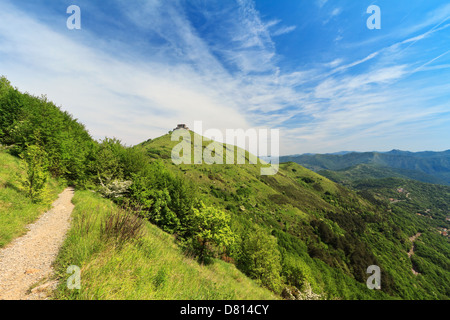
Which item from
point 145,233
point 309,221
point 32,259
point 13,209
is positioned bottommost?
point 309,221

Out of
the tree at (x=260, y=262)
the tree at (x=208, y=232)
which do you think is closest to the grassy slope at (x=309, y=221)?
the tree at (x=260, y=262)

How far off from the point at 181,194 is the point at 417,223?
301m

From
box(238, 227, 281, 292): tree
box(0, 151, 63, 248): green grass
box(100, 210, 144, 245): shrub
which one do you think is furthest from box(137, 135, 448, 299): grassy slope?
box(0, 151, 63, 248): green grass

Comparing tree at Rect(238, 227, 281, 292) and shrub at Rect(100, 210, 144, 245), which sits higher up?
shrub at Rect(100, 210, 144, 245)

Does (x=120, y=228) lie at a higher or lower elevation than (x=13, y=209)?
higher

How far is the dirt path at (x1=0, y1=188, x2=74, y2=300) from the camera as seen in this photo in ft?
17.7

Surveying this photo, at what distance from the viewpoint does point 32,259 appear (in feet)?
23.7

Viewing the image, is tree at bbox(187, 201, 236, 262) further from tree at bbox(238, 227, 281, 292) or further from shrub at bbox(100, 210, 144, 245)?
tree at bbox(238, 227, 281, 292)

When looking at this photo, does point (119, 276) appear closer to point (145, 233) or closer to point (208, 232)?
point (145, 233)

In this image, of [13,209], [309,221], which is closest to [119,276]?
[13,209]

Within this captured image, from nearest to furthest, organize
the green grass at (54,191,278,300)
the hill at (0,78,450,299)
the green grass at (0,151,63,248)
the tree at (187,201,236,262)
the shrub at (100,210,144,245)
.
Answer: the green grass at (54,191,278,300) < the hill at (0,78,450,299) < the shrub at (100,210,144,245) < the green grass at (0,151,63,248) < the tree at (187,201,236,262)

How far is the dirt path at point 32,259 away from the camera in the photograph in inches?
212

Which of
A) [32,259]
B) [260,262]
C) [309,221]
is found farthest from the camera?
[309,221]
